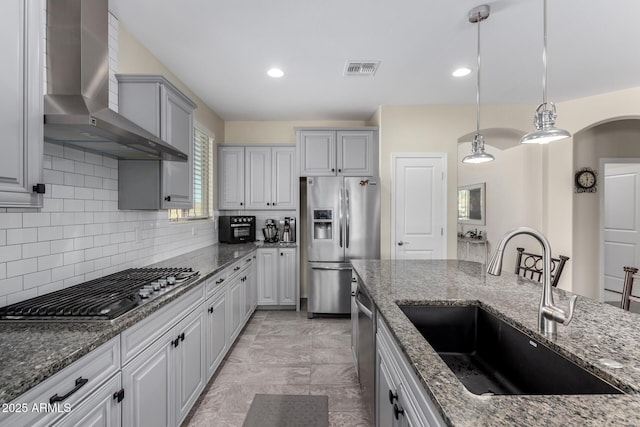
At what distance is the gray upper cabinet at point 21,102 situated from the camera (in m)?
1.10

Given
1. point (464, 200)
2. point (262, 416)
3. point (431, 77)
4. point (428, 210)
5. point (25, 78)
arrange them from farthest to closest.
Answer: point (464, 200)
point (428, 210)
point (431, 77)
point (262, 416)
point (25, 78)

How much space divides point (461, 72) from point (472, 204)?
389 centimetres

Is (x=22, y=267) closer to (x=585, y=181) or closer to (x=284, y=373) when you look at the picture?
(x=284, y=373)

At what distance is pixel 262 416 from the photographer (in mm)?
2115

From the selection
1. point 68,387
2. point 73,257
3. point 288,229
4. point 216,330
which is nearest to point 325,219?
point 288,229

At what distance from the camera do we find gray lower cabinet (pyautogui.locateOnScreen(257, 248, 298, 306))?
4.26 meters

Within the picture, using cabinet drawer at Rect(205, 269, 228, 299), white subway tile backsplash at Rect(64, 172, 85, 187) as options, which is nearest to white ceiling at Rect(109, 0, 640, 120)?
white subway tile backsplash at Rect(64, 172, 85, 187)

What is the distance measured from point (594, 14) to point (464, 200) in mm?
4815

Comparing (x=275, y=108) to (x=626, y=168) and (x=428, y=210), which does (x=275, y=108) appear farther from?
(x=626, y=168)

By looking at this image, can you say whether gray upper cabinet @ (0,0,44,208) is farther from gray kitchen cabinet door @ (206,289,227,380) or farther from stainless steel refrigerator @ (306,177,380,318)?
stainless steel refrigerator @ (306,177,380,318)

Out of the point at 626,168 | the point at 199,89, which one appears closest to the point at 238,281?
the point at 199,89

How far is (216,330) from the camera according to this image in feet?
8.30

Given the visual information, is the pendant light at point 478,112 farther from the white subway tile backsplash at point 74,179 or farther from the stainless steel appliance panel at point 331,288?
the white subway tile backsplash at point 74,179

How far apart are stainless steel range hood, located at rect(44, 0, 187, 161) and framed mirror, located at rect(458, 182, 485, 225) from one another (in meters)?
5.82
